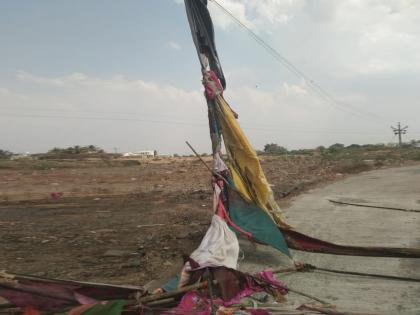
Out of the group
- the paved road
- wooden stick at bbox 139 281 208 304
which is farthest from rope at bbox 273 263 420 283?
wooden stick at bbox 139 281 208 304

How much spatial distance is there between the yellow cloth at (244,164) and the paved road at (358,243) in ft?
2.41

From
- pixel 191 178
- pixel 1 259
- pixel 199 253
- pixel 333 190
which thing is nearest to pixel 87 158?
pixel 191 178

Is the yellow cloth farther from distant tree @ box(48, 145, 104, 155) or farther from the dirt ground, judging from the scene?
distant tree @ box(48, 145, 104, 155)

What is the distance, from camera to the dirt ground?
6.11 metres

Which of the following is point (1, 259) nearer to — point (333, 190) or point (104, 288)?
point (104, 288)

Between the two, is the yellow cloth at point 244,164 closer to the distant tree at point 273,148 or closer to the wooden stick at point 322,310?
the wooden stick at point 322,310

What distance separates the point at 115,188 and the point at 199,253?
440 inches

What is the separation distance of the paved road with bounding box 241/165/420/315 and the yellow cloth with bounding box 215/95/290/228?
2.41 ft

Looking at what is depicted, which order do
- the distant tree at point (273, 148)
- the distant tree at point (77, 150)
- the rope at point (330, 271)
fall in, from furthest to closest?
the distant tree at point (273, 148) → the distant tree at point (77, 150) → the rope at point (330, 271)

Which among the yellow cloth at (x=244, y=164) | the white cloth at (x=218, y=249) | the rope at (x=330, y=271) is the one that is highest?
the yellow cloth at (x=244, y=164)

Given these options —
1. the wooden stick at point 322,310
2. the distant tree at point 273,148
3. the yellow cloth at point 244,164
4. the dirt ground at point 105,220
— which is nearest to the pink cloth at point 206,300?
the wooden stick at point 322,310

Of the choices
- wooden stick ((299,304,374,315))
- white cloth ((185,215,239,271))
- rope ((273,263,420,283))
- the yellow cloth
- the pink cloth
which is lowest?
rope ((273,263,420,283))

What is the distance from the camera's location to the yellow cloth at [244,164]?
633 centimetres

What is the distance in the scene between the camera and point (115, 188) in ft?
50.1
